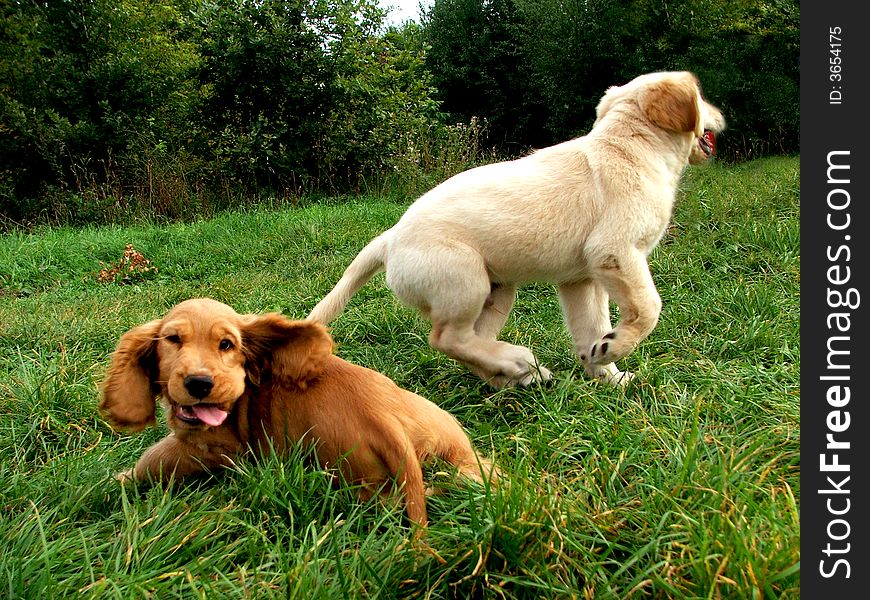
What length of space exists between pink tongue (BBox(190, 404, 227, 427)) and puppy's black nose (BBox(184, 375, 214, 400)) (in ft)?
0.28

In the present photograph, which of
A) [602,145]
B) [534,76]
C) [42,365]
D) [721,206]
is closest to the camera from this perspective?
[602,145]

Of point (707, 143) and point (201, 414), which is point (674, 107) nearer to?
point (707, 143)

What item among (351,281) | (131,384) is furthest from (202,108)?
(131,384)

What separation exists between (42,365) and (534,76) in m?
15.2

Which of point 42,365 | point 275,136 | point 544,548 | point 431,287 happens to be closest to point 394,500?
point 544,548

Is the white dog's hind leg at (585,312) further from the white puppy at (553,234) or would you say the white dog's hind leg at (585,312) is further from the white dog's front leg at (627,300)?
the white dog's front leg at (627,300)

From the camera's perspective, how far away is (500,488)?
184 cm

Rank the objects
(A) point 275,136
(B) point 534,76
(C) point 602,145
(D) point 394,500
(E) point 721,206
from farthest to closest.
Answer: (B) point 534,76 → (A) point 275,136 → (E) point 721,206 → (C) point 602,145 → (D) point 394,500

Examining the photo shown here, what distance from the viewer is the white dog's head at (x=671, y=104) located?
11.4 feet

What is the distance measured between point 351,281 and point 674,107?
1860 mm

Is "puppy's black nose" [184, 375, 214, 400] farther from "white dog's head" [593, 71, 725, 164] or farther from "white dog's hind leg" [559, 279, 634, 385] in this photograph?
"white dog's head" [593, 71, 725, 164]

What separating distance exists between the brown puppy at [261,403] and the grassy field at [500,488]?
0.10 meters
